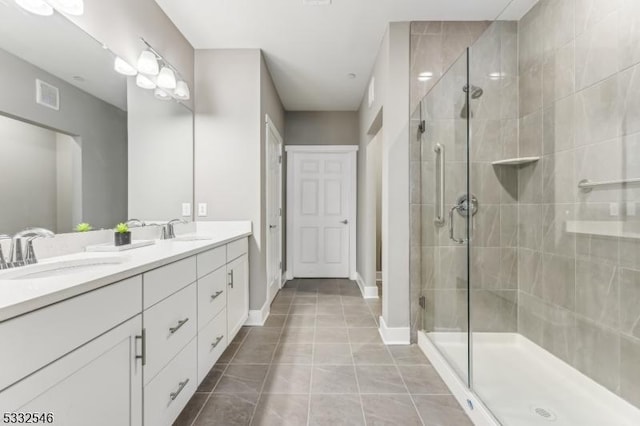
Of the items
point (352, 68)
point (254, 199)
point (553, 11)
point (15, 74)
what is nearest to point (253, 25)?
point (352, 68)

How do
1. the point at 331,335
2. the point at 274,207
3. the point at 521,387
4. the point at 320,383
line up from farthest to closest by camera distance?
the point at 274,207 → the point at 331,335 → the point at 320,383 → the point at 521,387

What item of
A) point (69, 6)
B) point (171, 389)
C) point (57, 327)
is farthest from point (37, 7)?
point (171, 389)

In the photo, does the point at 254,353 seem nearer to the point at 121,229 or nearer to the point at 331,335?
the point at 331,335

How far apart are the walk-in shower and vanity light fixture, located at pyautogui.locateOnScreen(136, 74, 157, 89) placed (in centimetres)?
198

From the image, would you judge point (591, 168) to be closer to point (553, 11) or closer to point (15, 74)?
point (553, 11)

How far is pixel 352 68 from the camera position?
3088 mm

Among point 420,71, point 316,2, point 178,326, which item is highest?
point 316,2

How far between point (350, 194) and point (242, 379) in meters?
3.07

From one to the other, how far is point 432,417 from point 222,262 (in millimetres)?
1534

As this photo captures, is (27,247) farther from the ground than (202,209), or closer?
closer

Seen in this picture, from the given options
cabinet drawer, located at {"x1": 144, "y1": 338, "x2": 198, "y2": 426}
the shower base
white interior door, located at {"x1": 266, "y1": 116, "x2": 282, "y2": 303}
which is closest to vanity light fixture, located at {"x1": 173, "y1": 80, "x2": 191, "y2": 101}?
white interior door, located at {"x1": 266, "y1": 116, "x2": 282, "y2": 303}

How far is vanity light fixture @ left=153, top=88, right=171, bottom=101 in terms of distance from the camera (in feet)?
7.13

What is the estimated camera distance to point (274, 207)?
3.55 meters

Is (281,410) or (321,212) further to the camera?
(321,212)
